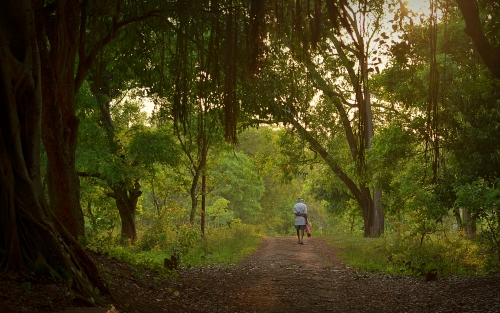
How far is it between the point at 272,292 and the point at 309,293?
64 cm

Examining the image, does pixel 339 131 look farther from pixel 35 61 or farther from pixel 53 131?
pixel 35 61

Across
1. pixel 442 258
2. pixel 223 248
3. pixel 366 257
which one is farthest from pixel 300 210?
pixel 442 258

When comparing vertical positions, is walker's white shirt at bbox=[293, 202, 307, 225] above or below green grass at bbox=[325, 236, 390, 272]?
above

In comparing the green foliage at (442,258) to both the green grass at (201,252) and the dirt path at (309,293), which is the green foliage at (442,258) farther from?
the green grass at (201,252)

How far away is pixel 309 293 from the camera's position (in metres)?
10.2

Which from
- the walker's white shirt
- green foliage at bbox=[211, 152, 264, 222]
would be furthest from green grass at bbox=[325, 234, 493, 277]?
green foliage at bbox=[211, 152, 264, 222]

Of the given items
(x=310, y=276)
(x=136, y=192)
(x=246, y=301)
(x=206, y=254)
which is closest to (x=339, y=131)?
(x=136, y=192)

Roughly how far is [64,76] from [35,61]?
2450 mm

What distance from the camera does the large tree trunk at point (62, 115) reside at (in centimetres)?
884

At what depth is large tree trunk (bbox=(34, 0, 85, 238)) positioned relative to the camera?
29.0 feet

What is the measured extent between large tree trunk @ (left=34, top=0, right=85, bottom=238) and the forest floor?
1.07 metres

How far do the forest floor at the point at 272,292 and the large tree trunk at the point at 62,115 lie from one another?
107 cm

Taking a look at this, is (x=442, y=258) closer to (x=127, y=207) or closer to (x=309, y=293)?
(x=309, y=293)

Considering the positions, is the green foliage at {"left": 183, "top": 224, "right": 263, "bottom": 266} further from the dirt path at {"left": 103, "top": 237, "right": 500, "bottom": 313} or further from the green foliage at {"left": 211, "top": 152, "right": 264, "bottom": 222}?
the green foliage at {"left": 211, "top": 152, "right": 264, "bottom": 222}
